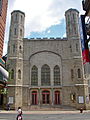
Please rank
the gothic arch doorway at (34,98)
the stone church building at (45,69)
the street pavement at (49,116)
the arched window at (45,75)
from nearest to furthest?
the street pavement at (49,116), the stone church building at (45,69), the gothic arch doorway at (34,98), the arched window at (45,75)

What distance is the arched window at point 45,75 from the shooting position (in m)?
32.8

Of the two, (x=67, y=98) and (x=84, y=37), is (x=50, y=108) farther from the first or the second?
(x=84, y=37)

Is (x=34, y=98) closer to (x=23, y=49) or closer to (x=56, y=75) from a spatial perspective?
(x=56, y=75)

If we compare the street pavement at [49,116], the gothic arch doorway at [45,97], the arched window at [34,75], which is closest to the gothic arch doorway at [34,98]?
the gothic arch doorway at [45,97]

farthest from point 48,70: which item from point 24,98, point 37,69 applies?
point 24,98

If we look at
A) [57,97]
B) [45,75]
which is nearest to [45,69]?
[45,75]

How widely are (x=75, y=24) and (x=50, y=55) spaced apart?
9827 mm

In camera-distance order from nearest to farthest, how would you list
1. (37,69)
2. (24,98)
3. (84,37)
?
1. (84,37)
2. (24,98)
3. (37,69)

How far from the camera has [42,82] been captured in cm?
3275

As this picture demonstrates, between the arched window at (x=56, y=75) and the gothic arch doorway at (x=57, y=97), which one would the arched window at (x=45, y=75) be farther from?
the gothic arch doorway at (x=57, y=97)

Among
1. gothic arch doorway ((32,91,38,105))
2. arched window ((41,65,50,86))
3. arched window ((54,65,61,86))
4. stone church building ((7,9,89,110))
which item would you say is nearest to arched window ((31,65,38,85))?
stone church building ((7,9,89,110))

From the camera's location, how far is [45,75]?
33125 mm

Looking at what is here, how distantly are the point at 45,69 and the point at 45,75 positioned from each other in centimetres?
139

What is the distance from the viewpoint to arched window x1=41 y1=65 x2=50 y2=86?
107 feet
